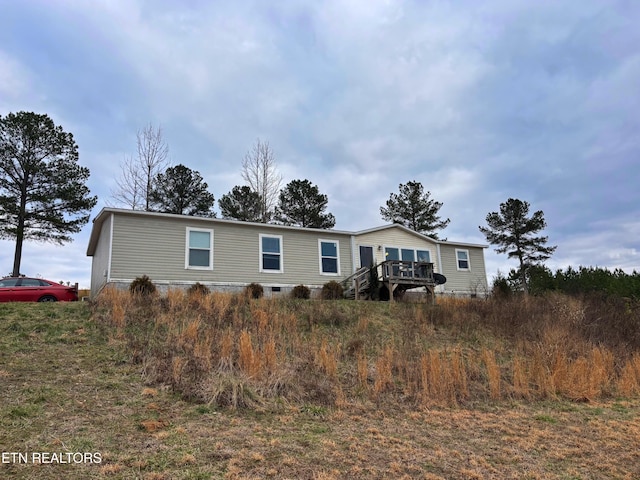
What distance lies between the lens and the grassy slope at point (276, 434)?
388 cm

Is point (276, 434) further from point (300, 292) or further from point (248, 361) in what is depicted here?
point (300, 292)

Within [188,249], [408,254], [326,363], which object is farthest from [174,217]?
[408,254]

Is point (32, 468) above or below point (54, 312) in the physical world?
below

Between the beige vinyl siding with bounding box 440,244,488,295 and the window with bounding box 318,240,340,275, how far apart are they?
583 cm

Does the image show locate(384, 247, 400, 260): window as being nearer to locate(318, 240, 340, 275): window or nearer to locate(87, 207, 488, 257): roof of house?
locate(87, 207, 488, 257): roof of house

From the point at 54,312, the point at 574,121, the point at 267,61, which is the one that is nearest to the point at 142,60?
the point at 267,61

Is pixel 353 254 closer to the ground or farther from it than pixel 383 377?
farther from it

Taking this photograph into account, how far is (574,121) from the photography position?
50.2 feet

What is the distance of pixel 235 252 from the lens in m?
16.2

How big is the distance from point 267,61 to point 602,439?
42.8 ft

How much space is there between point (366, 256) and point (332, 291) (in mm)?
3354

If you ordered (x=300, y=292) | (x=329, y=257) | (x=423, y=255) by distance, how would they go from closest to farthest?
(x=300, y=292) < (x=329, y=257) < (x=423, y=255)

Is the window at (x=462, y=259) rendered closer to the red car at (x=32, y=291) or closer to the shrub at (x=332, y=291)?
the shrub at (x=332, y=291)

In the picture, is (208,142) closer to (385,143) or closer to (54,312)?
(385,143)
